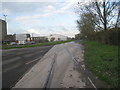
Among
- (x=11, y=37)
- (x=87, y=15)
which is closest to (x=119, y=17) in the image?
(x=87, y=15)

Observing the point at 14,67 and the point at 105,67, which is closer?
the point at 105,67

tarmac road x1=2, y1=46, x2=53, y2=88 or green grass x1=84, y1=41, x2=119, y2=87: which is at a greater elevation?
green grass x1=84, y1=41, x2=119, y2=87

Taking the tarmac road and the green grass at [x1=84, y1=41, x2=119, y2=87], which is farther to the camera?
the tarmac road

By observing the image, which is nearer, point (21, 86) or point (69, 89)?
point (69, 89)

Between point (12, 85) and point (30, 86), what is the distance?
0.81m

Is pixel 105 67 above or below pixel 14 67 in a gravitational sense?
above

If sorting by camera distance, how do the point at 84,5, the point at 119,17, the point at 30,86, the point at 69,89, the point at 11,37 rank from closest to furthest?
1. the point at 69,89
2. the point at 30,86
3. the point at 119,17
4. the point at 84,5
5. the point at 11,37

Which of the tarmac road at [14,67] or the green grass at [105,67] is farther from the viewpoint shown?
the tarmac road at [14,67]

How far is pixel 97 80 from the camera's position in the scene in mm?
5492

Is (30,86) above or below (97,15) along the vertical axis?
below

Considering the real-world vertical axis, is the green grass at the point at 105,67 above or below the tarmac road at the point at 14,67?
above

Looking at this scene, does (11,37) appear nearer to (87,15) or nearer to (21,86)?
(87,15)

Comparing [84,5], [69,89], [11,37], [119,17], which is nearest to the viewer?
[69,89]

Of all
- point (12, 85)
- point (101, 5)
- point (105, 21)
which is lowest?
point (12, 85)
